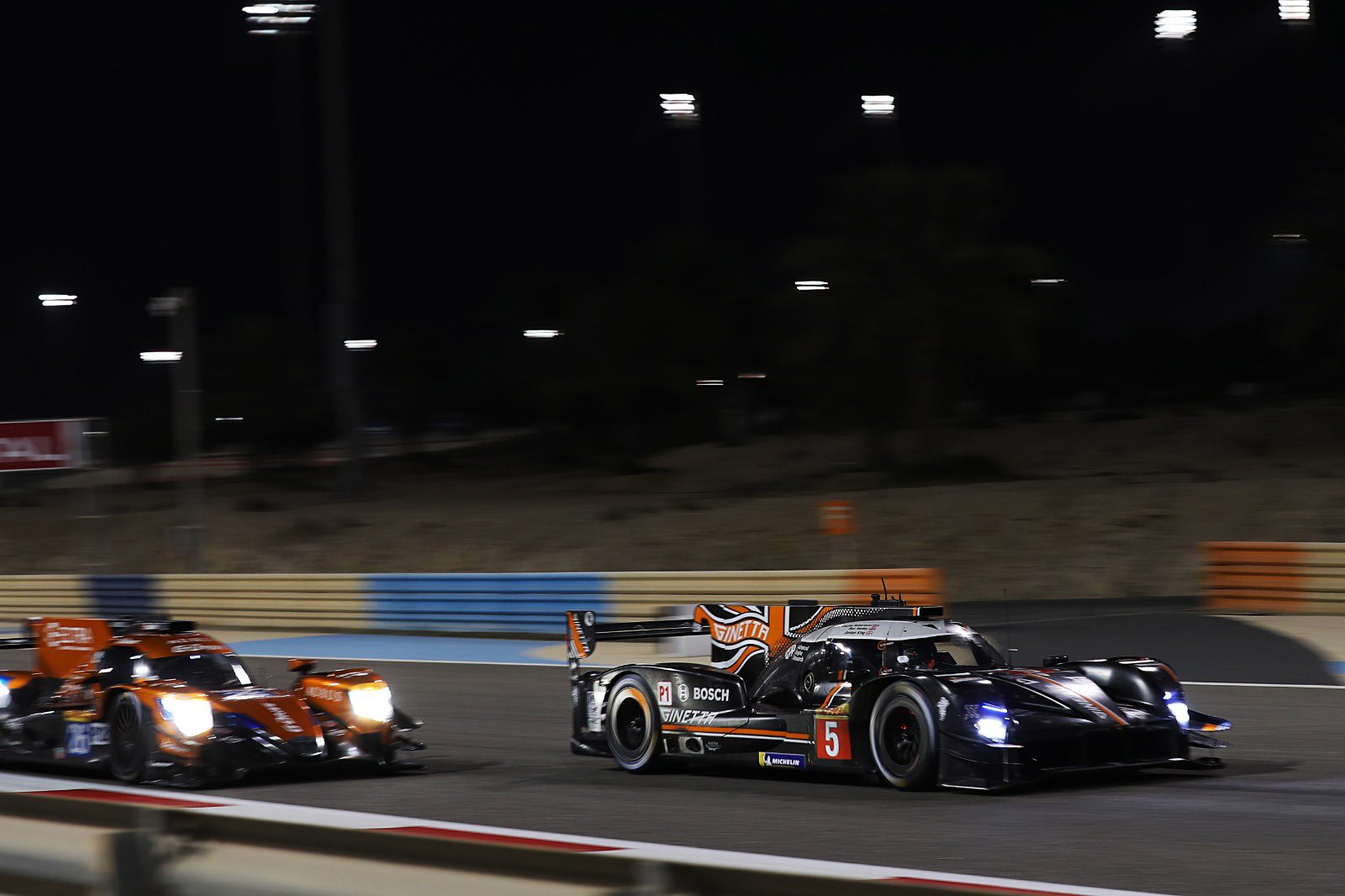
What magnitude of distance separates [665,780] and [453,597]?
12.8 m

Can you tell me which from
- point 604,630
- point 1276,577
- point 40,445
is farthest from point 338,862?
point 40,445

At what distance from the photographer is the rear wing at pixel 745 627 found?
10.3m

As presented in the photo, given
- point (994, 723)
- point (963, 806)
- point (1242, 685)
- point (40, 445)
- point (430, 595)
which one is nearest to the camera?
point (963, 806)

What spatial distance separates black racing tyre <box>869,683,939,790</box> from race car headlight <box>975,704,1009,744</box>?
0.29 m

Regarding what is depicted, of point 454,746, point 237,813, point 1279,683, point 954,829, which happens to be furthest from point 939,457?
point 237,813

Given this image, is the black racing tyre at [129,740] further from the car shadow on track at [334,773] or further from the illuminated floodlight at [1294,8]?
the illuminated floodlight at [1294,8]

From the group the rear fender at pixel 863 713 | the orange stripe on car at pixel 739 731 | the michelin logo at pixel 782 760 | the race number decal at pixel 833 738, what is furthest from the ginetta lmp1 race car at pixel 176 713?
the rear fender at pixel 863 713

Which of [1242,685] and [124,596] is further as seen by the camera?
[124,596]

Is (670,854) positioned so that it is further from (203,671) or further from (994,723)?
(203,671)

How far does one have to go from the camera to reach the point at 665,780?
33.8 feet

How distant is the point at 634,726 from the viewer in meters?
10.9

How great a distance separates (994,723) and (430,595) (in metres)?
15.3

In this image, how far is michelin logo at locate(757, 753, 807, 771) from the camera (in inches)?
382

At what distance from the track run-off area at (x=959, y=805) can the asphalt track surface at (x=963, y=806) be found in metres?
0.02
